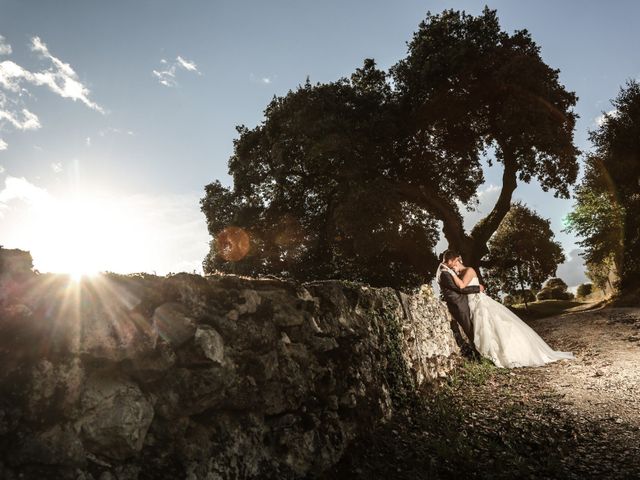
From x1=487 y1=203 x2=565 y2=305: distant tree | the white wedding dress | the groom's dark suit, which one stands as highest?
x1=487 y1=203 x2=565 y2=305: distant tree

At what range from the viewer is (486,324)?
1179cm

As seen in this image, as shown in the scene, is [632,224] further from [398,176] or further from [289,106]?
[289,106]

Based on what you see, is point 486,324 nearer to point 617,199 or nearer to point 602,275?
point 617,199

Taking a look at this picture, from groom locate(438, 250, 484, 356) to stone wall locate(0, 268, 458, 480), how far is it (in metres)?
5.75

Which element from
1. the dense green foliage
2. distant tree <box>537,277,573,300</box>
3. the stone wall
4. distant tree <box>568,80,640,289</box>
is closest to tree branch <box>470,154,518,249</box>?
the dense green foliage

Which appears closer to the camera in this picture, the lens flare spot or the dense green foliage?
the dense green foliage

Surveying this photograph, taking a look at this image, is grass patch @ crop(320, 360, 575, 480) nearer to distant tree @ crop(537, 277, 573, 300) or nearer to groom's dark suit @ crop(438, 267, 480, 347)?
groom's dark suit @ crop(438, 267, 480, 347)

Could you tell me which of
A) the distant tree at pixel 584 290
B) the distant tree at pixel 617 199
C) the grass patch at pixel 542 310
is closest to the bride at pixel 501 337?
the grass patch at pixel 542 310

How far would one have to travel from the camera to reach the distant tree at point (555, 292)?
1849 inches

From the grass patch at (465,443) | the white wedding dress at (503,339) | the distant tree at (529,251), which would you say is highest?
the distant tree at (529,251)

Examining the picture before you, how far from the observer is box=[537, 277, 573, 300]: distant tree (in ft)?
154

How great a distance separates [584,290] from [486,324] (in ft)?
149

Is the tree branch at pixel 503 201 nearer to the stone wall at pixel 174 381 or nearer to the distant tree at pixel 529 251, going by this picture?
the distant tree at pixel 529 251

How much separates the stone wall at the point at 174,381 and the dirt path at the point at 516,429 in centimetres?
70
